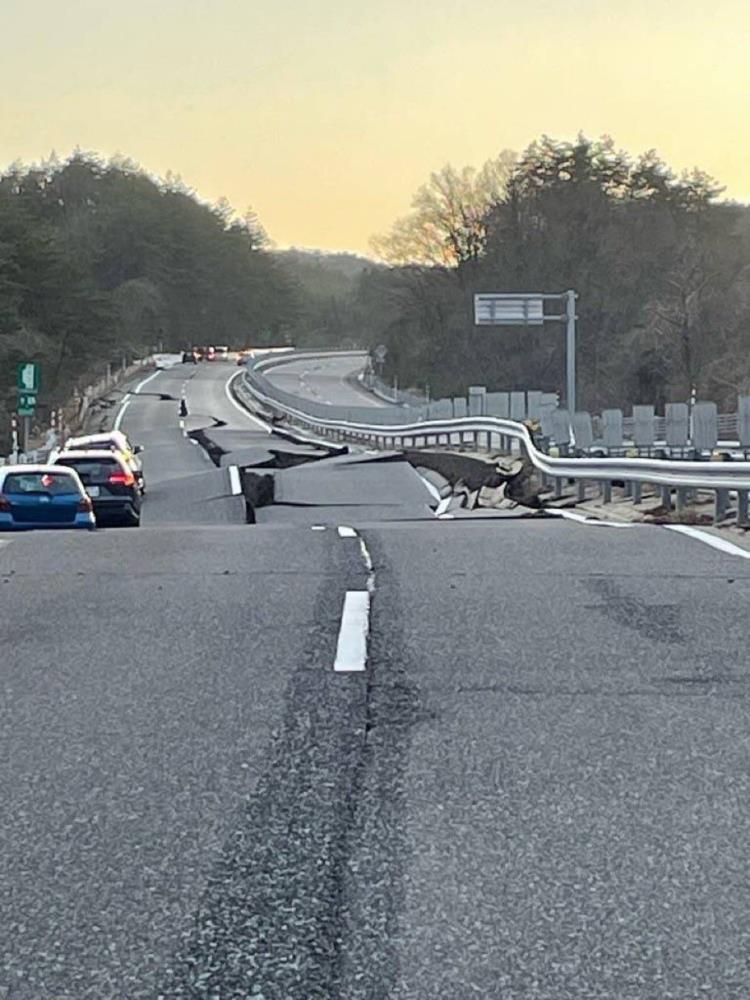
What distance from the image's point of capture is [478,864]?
496cm

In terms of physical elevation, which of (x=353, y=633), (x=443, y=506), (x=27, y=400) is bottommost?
(x=443, y=506)

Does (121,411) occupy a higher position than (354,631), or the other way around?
(354,631)

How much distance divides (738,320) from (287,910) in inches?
2569

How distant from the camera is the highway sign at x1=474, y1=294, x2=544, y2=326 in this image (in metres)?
52.8

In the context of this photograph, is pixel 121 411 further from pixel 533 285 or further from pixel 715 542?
pixel 715 542

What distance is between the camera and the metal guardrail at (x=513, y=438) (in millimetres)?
17594

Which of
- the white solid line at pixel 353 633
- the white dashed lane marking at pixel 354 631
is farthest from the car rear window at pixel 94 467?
the white solid line at pixel 353 633

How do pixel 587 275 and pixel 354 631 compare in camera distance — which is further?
pixel 587 275

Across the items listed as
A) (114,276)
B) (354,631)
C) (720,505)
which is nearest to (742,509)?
(720,505)

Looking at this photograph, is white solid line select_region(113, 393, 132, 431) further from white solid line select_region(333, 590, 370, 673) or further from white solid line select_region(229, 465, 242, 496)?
white solid line select_region(333, 590, 370, 673)

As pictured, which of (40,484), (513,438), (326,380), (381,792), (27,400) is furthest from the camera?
(326,380)

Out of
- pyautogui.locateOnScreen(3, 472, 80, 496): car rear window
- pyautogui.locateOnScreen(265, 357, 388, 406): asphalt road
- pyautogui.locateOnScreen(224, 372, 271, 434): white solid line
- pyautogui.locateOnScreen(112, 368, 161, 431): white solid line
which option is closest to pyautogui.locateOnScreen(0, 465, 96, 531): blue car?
pyautogui.locateOnScreen(3, 472, 80, 496): car rear window

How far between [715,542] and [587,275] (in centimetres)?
7013

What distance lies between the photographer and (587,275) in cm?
8269
